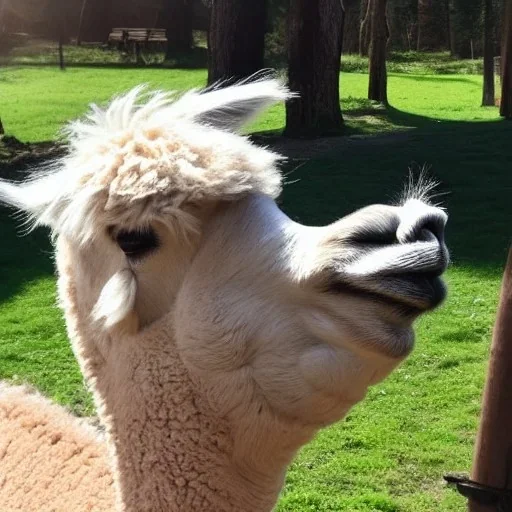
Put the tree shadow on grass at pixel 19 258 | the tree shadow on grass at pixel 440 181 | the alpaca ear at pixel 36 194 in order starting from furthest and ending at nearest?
the tree shadow on grass at pixel 440 181 < the tree shadow on grass at pixel 19 258 < the alpaca ear at pixel 36 194

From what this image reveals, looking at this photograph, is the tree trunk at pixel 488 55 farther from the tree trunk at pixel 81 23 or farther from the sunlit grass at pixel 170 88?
the tree trunk at pixel 81 23

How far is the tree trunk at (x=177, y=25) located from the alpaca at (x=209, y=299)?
30.0m

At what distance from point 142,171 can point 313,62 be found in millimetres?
12169

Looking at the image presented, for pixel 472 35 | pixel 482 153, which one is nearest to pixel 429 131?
pixel 482 153

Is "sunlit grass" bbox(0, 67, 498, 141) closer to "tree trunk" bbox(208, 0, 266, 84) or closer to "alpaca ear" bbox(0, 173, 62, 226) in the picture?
"tree trunk" bbox(208, 0, 266, 84)

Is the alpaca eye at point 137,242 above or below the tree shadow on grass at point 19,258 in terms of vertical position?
above

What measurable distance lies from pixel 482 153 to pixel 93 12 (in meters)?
25.5

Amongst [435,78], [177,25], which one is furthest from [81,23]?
[435,78]

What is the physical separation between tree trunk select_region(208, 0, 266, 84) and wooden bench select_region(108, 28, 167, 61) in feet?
60.1

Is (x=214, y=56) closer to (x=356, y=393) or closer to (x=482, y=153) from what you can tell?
(x=482, y=153)

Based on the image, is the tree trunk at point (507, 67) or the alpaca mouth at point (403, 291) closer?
the alpaca mouth at point (403, 291)

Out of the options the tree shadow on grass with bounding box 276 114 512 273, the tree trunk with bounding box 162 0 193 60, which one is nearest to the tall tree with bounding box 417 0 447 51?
the tree trunk with bounding box 162 0 193 60

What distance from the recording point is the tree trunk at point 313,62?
45.1ft

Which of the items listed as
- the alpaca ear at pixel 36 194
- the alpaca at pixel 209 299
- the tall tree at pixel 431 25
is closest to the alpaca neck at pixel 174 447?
the alpaca at pixel 209 299
